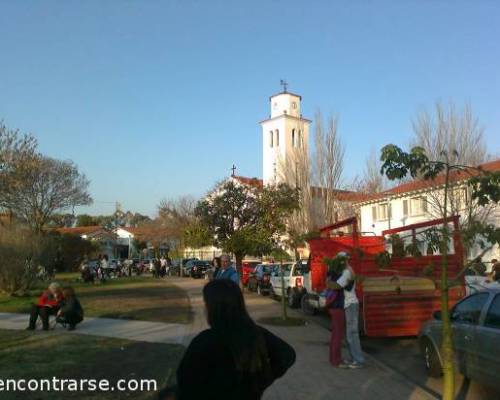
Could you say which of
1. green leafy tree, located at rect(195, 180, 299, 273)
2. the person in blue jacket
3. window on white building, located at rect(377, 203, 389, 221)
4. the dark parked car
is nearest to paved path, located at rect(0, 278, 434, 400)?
the person in blue jacket

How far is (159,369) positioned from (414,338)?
630cm

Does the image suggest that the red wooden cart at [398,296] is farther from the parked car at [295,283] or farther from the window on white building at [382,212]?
the window on white building at [382,212]

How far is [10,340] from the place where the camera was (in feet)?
36.4

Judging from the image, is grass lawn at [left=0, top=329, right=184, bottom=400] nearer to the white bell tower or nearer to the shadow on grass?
the shadow on grass

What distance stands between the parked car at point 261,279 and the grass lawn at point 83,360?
1347cm

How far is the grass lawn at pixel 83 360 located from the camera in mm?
7070

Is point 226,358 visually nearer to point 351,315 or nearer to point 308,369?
point 308,369

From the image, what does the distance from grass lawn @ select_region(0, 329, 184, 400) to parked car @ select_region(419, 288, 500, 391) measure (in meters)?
3.84

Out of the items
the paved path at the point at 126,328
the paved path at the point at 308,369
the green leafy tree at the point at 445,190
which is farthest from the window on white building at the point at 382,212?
the green leafy tree at the point at 445,190

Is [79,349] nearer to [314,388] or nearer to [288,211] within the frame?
[314,388]

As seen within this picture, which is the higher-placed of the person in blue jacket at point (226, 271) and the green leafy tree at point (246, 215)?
the green leafy tree at point (246, 215)

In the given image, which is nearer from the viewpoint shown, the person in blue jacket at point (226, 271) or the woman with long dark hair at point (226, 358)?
the woman with long dark hair at point (226, 358)

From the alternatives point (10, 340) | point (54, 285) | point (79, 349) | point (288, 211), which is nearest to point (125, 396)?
point (79, 349)

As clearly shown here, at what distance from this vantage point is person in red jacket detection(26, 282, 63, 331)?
12.8 meters
